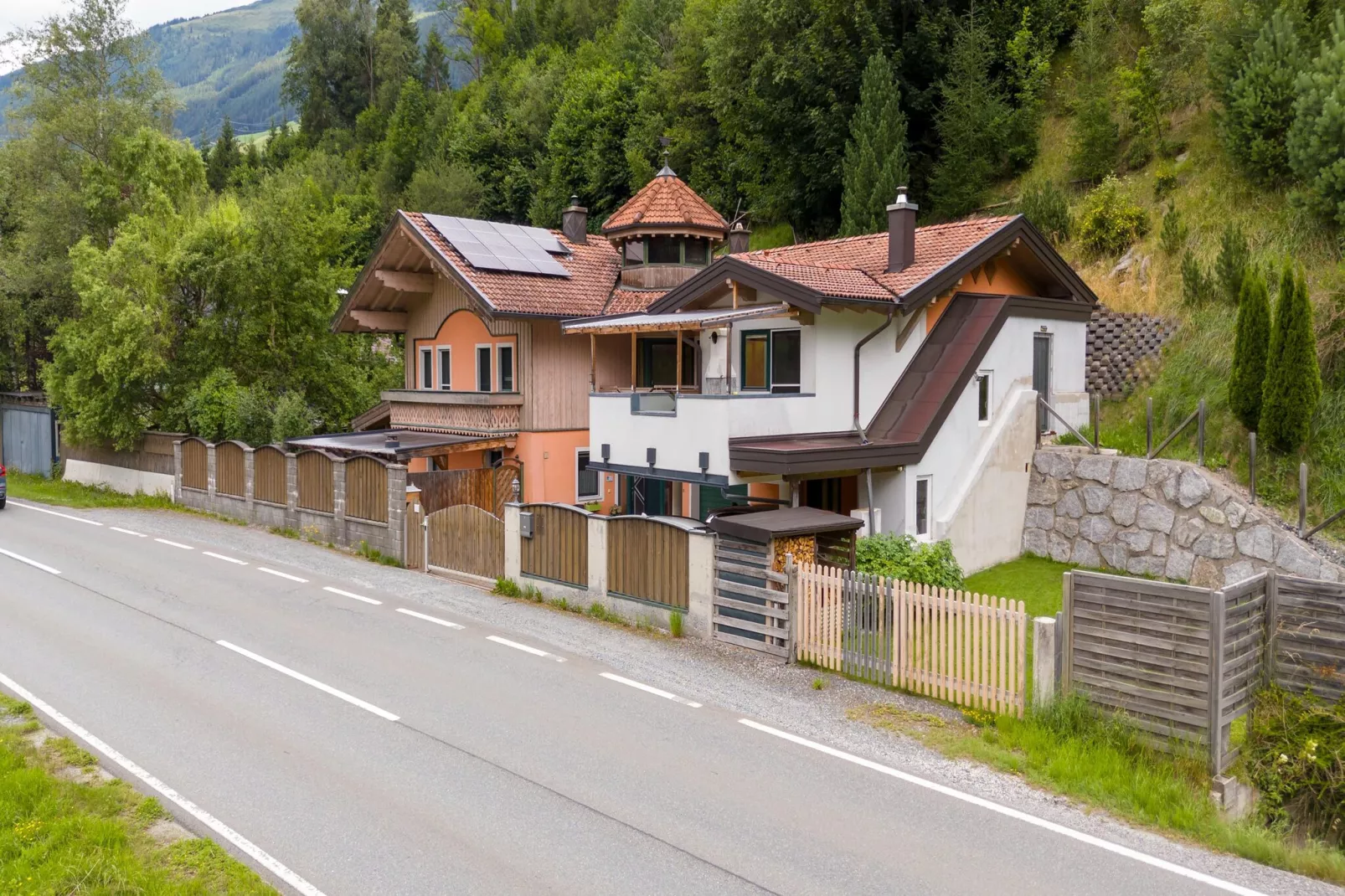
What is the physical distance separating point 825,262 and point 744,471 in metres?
7.01

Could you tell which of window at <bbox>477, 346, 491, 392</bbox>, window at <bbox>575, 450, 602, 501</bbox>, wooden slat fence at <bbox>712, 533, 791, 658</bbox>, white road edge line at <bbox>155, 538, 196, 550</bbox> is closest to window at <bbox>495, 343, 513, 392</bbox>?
window at <bbox>477, 346, 491, 392</bbox>

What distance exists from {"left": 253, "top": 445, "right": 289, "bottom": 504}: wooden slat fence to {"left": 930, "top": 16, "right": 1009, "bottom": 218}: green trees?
2145 centimetres

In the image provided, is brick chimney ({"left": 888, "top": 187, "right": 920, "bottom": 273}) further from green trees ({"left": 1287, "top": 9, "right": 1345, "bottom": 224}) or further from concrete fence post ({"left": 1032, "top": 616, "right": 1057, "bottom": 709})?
concrete fence post ({"left": 1032, "top": 616, "right": 1057, "bottom": 709})

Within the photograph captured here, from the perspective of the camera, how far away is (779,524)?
13.2 metres

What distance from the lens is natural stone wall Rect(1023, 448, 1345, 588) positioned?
679 inches

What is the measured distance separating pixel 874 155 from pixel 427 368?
14.8m

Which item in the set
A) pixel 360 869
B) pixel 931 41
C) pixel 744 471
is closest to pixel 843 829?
pixel 360 869

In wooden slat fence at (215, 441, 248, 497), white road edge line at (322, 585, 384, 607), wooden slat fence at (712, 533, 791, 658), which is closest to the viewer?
wooden slat fence at (712, 533, 791, 658)

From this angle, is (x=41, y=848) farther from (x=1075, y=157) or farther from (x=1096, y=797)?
(x=1075, y=157)

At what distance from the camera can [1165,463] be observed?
1911 cm

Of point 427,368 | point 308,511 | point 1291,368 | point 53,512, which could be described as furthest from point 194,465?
point 1291,368

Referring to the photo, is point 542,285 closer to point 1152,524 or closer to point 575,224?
point 575,224

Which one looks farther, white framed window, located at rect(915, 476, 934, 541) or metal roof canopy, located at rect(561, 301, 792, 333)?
white framed window, located at rect(915, 476, 934, 541)

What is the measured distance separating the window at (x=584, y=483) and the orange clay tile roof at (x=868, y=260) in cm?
706
